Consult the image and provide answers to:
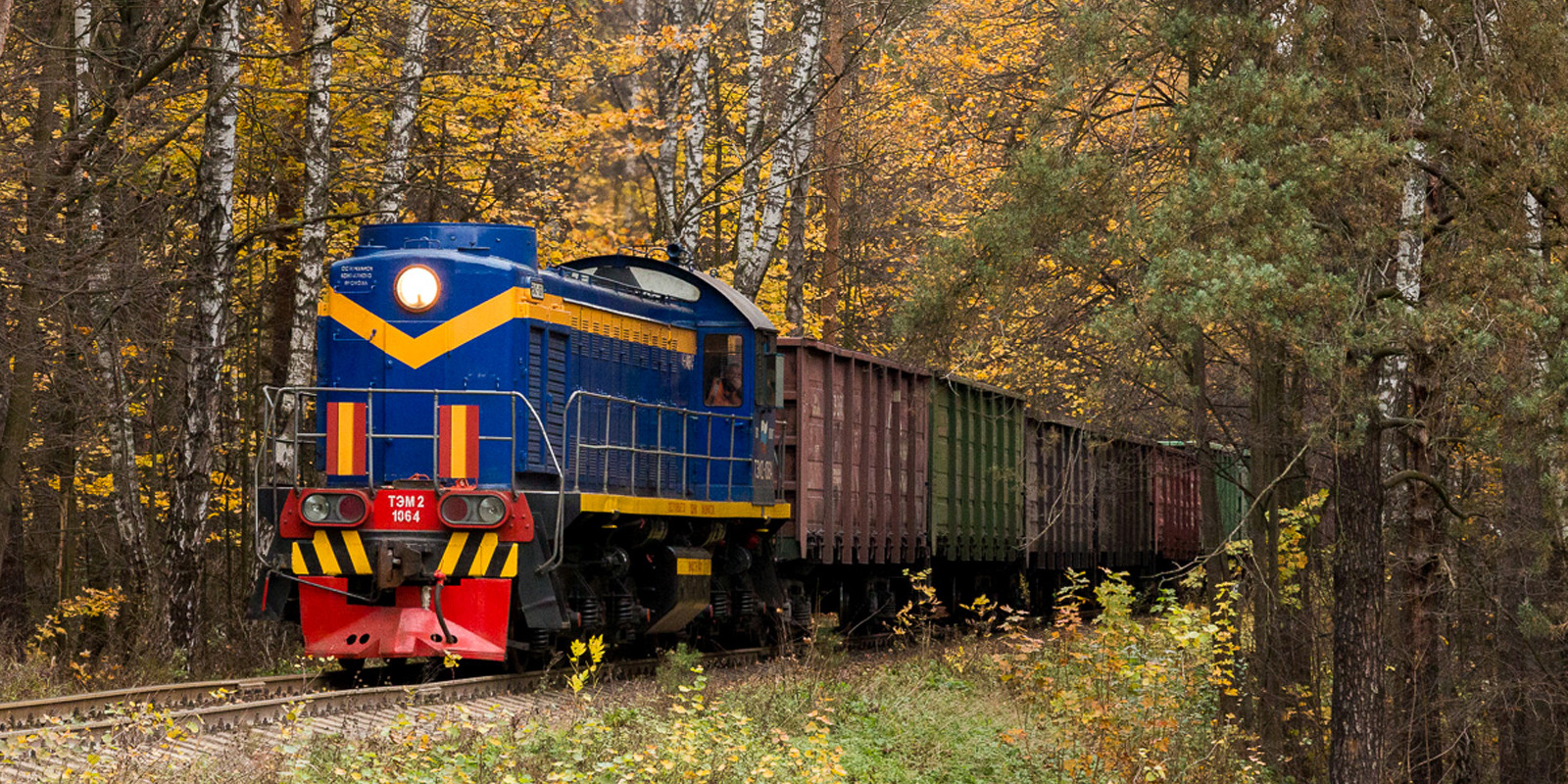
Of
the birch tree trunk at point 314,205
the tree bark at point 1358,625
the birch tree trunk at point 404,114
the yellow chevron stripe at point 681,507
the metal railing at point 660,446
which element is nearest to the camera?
the tree bark at point 1358,625

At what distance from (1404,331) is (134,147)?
39.8ft

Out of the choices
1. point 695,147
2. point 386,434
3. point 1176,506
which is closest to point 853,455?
point 695,147

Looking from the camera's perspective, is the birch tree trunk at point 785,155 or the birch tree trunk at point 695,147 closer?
the birch tree trunk at point 695,147

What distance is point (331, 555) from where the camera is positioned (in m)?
11.1

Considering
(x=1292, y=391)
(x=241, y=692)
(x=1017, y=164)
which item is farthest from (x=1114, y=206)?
(x=241, y=692)

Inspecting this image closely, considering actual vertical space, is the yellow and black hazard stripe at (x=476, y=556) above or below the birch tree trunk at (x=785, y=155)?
below

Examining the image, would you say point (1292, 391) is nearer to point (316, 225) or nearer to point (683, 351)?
point (683, 351)

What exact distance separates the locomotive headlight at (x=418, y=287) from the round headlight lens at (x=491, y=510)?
1758mm

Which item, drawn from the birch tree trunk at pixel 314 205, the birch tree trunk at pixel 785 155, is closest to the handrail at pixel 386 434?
the birch tree trunk at pixel 314 205

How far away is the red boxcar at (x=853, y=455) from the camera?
580 inches

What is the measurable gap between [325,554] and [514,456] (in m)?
1.49

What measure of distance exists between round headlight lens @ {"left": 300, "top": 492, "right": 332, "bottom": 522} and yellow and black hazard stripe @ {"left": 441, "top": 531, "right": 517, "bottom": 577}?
0.89 meters

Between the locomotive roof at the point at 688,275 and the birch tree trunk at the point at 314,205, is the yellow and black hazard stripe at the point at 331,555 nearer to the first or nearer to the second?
the locomotive roof at the point at 688,275

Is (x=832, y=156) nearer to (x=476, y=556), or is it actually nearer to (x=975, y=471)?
(x=975, y=471)
